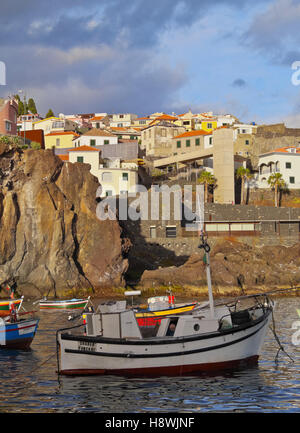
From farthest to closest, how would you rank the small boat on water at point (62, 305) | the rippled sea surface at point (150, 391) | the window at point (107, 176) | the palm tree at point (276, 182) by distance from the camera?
the palm tree at point (276, 182), the window at point (107, 176), the small boat on water at point (62, 305), the rippled sea surface at point (150, 391)

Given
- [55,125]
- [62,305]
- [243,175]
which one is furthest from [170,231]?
[55,125]

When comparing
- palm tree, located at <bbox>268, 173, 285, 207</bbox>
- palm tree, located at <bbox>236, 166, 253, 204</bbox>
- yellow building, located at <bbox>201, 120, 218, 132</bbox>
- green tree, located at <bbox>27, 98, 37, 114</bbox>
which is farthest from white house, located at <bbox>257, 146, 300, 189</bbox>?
green tree, located at <bbox>27, 98, 37, 114</bbox>

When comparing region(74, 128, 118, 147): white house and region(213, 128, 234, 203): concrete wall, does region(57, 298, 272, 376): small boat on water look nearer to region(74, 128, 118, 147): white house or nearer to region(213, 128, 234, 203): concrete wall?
region(213, 128, 234, 203): concrete wall

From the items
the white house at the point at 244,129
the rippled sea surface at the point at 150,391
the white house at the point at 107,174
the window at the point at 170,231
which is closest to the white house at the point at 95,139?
the white house at the point at 107,174

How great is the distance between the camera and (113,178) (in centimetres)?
8194

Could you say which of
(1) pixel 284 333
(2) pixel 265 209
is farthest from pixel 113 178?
(1) pixel 284 333

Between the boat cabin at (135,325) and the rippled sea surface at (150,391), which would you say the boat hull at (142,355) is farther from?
the boat cabin at (135,325)

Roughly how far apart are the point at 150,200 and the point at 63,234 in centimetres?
1652

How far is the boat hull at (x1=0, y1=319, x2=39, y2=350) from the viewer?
30688 mm

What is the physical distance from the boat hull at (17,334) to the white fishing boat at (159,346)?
674 cm

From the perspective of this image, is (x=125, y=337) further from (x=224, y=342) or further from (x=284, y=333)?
(x=284, y=333)

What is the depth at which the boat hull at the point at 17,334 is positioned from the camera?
101 feet

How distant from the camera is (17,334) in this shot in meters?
30.7

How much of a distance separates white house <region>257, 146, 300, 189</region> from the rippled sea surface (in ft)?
209
